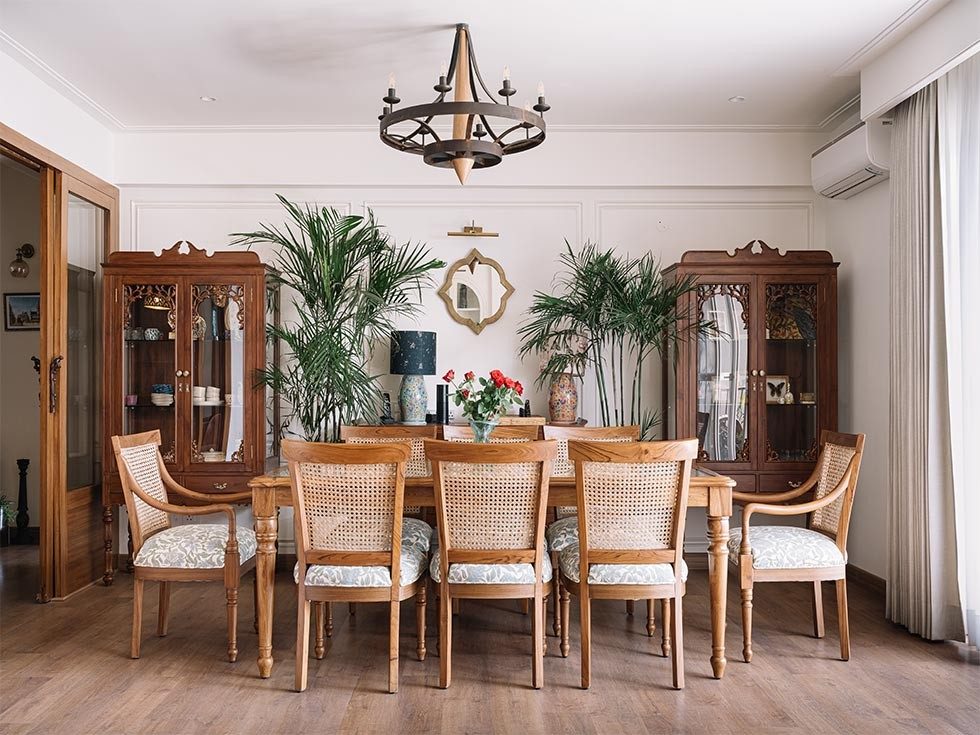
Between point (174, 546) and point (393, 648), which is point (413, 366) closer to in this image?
point (174, 546)

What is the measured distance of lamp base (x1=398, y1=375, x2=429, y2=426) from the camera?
498 centimetres

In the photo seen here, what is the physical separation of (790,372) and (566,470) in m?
1.66

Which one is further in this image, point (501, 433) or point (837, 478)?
point (501, 433)

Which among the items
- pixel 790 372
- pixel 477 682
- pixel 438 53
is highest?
pixel 438 53

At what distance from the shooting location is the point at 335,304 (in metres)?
4.92

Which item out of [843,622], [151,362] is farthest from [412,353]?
[843,622]

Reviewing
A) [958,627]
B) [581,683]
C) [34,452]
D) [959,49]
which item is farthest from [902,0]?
[34,452]

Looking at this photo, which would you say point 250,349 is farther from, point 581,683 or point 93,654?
point 581,683

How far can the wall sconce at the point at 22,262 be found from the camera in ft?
19.8

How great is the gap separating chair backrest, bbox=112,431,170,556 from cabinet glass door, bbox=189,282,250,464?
928 mm

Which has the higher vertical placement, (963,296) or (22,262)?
(22,262)

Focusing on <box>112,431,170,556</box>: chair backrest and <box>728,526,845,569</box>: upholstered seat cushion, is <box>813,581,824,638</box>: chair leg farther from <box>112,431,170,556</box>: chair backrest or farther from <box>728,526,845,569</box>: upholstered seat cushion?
<box>112,431,170,556</box>: chair backrest

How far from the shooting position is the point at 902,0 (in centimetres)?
349

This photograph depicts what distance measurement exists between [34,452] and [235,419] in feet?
7.64
